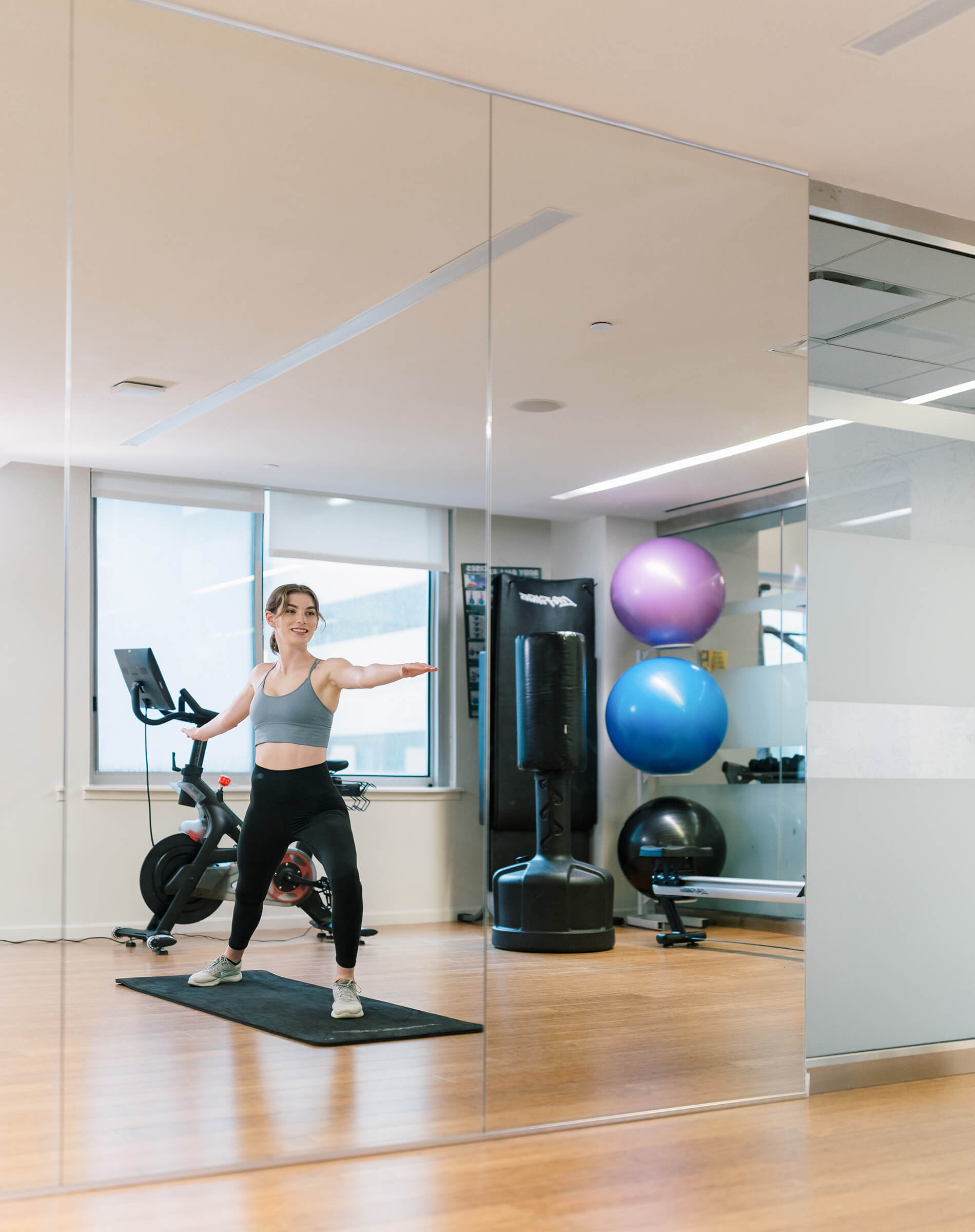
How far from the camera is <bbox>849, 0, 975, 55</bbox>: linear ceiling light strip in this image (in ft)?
9.51

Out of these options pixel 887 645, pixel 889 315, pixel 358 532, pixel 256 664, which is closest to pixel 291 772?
pixel 256 664

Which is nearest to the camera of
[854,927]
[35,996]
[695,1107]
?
[35,996]

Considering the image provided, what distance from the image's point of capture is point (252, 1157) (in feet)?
9.21

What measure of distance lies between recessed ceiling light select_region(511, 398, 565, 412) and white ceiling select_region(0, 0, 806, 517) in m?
0.02

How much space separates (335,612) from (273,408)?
590 millimetres

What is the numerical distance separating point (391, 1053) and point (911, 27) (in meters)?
2.73

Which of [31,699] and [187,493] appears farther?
[31,699]

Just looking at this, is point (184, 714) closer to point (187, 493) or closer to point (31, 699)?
point (187, 493)

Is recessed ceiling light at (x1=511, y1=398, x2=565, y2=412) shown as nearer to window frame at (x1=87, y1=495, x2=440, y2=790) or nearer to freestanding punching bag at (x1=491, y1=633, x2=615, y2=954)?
window frame at (x1=87, y1=495, x2=440, y2=790)

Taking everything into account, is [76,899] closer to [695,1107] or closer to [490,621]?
[490,621]

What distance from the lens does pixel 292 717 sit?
2990mm

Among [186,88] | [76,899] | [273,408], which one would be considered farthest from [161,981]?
[186,88]

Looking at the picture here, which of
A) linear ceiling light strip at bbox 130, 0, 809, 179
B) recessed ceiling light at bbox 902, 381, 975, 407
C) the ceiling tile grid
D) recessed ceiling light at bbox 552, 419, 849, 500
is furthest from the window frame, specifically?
recessed ceiling light at bbox 902, 381, 975, 407

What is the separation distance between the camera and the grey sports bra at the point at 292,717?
2951 millimetres
